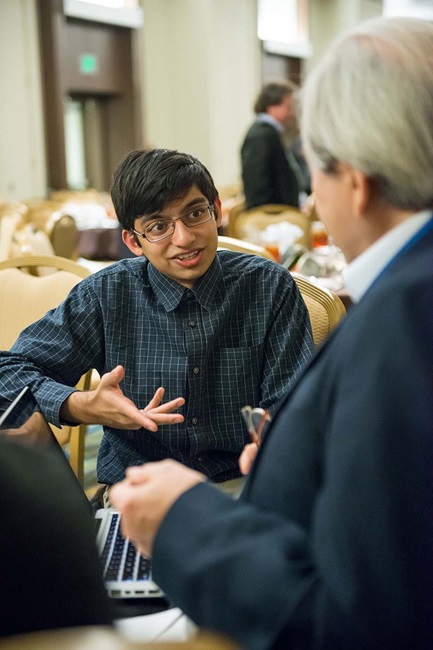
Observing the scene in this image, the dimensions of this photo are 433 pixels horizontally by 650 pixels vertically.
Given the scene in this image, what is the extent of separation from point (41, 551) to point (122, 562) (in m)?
0.47

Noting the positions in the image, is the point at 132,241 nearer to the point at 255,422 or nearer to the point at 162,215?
the point at 162,215

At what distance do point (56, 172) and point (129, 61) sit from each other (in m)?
2.43

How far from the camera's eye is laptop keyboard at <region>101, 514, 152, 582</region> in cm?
115

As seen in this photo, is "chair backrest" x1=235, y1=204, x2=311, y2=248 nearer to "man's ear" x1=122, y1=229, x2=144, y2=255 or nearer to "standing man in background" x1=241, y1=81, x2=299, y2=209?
"standing man in background" x1=241, y1=81, x2=299, y2=209

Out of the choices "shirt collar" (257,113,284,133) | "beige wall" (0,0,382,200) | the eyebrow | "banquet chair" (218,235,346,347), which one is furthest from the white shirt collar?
"beige wall" (0,0,382,200)

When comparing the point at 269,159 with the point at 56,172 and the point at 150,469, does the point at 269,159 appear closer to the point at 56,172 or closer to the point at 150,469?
Answer: the point at 150,469

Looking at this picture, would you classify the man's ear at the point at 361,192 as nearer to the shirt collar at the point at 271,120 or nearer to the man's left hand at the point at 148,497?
the man's left hand at the point at 148,497

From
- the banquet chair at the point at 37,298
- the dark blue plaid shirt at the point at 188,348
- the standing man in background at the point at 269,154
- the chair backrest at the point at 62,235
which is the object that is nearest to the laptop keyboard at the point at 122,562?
the dark blue plaid shirt at the point at 188,348

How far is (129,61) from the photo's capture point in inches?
481

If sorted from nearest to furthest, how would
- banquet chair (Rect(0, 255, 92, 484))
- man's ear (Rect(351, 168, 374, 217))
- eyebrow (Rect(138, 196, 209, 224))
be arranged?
man's ear (Rect(351, 168, 374, 217)) → eyebrow (Rect(138, 196, 209, 224)) → banquet chair (Rect(0, 255, 92, 484))

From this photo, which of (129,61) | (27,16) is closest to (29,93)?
(27,16)

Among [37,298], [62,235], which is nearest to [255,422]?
[37,298]

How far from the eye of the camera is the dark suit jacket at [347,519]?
725 millimetres

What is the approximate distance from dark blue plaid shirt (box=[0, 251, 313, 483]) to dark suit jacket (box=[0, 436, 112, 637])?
0.95 meters
